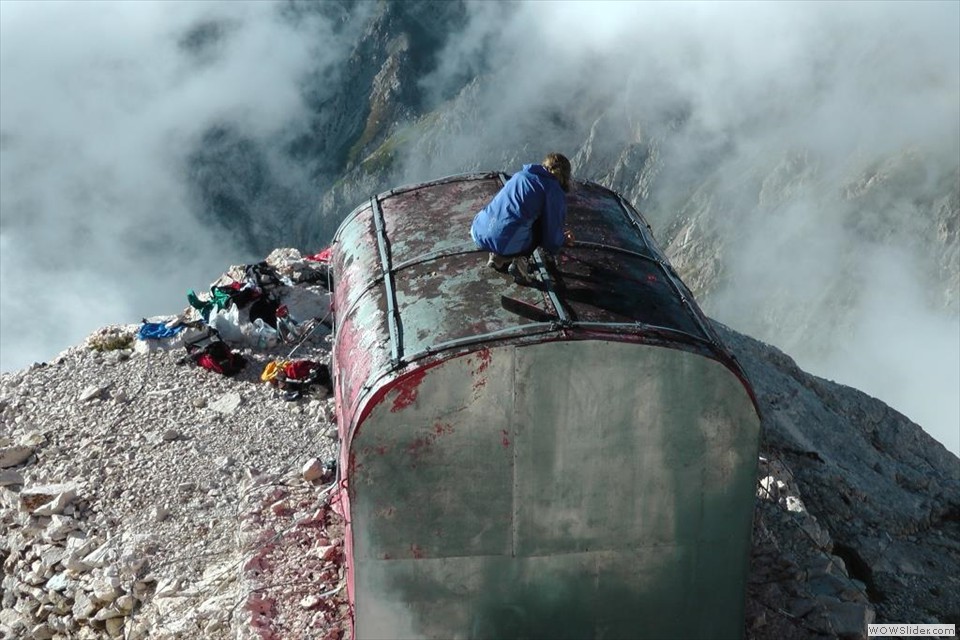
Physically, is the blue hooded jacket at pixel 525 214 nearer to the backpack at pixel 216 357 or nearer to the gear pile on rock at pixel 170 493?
the gear pile on rock at pixel 170 493

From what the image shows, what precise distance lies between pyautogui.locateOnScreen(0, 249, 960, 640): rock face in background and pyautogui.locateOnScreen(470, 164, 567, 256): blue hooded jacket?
388 cm

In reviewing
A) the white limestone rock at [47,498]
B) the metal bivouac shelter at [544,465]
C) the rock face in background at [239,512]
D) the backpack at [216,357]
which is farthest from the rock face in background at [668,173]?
the metal bivouac shelter at [544,465]

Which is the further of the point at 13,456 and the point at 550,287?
the point at 13,456

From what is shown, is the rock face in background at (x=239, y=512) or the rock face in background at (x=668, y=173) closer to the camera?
the rock face in background at (x=239, y=512)

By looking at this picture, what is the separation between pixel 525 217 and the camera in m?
8.85

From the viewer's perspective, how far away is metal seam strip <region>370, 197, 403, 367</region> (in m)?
8.32

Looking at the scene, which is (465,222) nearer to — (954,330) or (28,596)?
(28,596)

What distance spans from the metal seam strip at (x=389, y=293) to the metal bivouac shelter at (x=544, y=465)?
0.04 meters

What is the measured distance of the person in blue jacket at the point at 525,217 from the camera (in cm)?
884

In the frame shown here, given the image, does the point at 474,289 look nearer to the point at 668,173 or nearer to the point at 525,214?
Answer: the point at 525,214

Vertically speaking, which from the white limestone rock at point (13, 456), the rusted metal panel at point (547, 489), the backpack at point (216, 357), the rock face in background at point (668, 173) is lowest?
the rusted metal panel at point (547, 489)

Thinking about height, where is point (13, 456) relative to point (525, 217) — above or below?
below

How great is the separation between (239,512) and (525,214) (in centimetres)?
505

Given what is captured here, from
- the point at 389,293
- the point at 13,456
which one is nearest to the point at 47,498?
the point at 13,456
